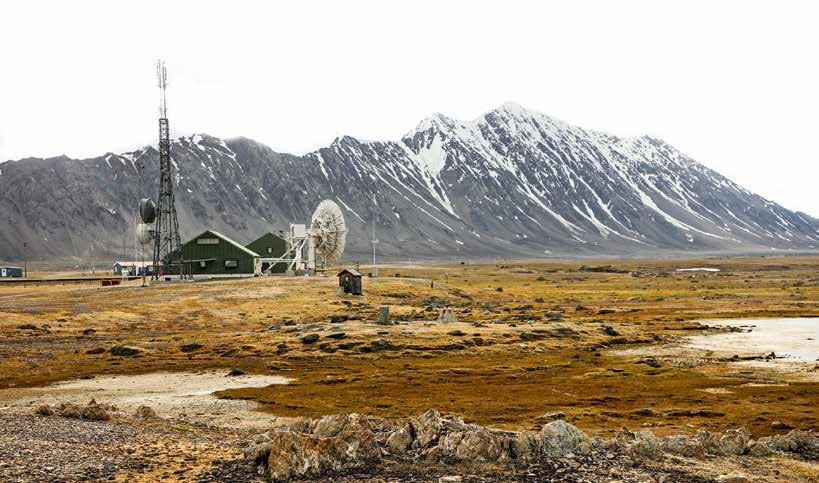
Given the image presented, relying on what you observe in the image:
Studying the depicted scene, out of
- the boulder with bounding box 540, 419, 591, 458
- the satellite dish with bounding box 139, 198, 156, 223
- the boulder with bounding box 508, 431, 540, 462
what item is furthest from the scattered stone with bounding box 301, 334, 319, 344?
the satellite dish with bounding box 139, 198, 156, 223

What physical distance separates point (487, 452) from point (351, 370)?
22.1 meters

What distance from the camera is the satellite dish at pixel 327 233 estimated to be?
12012 cm

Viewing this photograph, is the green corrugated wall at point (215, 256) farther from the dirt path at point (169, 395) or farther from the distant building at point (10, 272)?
the dirt path at point (169, 395)

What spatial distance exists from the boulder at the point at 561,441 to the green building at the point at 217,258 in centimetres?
9885

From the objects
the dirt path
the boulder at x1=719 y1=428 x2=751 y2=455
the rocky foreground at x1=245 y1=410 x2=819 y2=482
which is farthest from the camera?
the dirt path

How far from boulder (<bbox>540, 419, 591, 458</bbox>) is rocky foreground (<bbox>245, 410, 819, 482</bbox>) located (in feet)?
0.09

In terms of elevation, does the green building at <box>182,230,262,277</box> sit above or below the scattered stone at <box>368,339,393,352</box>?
above

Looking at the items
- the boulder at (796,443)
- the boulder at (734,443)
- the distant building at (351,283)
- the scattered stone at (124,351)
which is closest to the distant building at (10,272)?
the distant building at (351,283)

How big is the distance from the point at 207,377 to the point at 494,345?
20880mm

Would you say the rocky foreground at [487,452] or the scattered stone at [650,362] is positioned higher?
the rocky foreground at [487,452]

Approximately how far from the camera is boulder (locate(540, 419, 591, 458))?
799 inches

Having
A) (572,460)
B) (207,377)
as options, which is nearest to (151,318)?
(207,377)

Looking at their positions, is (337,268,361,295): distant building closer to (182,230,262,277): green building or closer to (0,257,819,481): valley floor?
(0,257,819,481): valley floor

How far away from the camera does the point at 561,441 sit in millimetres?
20500
